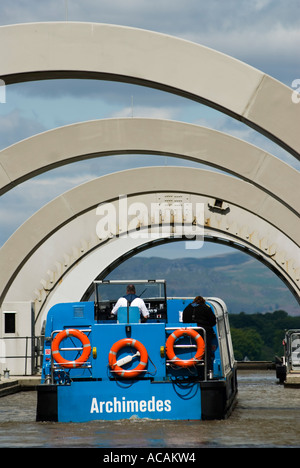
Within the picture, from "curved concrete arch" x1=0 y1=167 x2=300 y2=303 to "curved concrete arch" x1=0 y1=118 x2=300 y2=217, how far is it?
5.68 meters

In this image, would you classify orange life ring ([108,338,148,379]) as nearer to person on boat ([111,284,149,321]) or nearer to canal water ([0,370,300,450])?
canal water ([0,370,300,450])

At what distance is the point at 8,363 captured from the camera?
27234 mm

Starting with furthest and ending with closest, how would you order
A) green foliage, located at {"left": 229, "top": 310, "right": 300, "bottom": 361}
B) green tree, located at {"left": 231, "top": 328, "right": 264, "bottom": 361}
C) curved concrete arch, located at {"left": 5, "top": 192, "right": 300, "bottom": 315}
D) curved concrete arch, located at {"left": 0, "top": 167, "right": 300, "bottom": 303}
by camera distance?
green foliage, located at {"left": 229, "top": 310, "right": 300, "bottom": 361} → green tree, located at {"left": 231, "top": 328, "right": 264, "bottom": 361} → curved concrete arch, located at {"left": 5, "top": 192, "right": 300, "bottom": 315} → curved concrete arch, located at {"left": 0, "top": 167, "right": 300, "bottom": 303}

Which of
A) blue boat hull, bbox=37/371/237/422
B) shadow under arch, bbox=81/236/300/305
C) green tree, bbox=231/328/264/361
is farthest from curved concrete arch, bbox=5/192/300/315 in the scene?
green tree, bbox=231/328/264/361

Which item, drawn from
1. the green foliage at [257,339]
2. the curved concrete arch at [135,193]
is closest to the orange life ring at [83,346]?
the curved concrete arch at [135,193]

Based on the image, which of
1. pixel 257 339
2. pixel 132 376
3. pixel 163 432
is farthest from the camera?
pixel 257 339

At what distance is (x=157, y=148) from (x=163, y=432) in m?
11.6

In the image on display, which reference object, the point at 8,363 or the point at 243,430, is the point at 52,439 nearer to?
the point at 243,430

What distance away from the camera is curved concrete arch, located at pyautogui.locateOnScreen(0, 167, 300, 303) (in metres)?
29.8

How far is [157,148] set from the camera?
2388 centimetres

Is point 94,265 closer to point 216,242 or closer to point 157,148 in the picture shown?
point 216,242

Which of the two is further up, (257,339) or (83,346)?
(257,339)

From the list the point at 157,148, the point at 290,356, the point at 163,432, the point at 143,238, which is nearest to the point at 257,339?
the point at 143,238

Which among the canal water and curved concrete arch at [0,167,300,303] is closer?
the canal water
